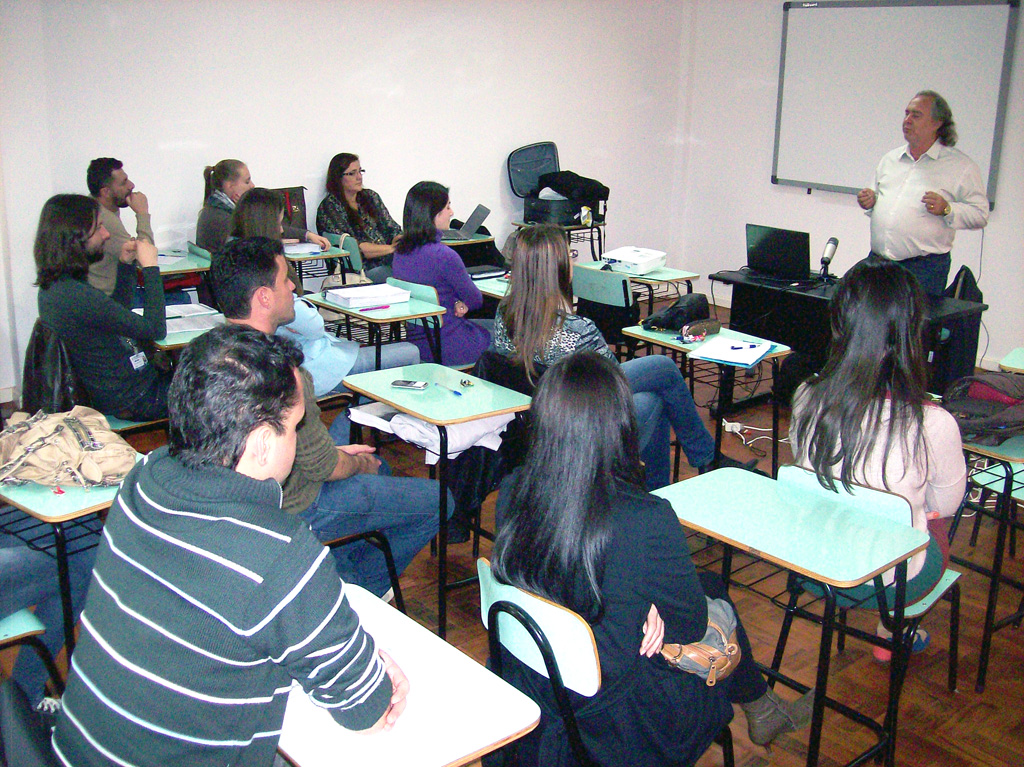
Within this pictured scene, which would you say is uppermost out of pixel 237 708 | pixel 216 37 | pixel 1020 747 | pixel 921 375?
pixel 216 37

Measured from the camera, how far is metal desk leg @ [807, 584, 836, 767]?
191cm

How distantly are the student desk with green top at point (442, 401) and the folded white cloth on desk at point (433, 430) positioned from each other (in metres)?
0.04

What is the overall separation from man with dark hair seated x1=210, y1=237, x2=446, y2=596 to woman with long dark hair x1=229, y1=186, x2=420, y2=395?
0.59ft

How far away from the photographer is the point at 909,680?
252 cm

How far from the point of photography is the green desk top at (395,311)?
149 inches

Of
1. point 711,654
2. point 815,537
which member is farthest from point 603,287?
point 711,654

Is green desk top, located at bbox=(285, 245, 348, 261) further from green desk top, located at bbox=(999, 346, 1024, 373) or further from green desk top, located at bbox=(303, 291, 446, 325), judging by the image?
green desk top, located at bbox=(999, 346, 1024, 373)

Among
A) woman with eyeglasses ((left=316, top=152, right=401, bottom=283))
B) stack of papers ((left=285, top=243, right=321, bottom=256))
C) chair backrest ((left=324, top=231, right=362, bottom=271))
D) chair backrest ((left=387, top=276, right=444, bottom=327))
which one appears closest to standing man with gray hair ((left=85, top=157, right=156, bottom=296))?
stack of papers ((left=285, top=243, right=321, bottom=256))

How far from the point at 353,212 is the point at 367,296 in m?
2.05

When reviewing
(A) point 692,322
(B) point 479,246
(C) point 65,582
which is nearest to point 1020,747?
(A) point 692,322

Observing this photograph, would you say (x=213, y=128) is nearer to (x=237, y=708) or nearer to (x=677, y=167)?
(x=677, y=167)

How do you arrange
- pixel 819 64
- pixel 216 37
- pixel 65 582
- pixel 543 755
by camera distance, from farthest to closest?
pixel 819 64 < pixel 216 37 < pixel 65 582 < pixel 543 755

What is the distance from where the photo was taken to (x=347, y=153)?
589cm

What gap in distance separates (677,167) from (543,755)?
22.7 ft
